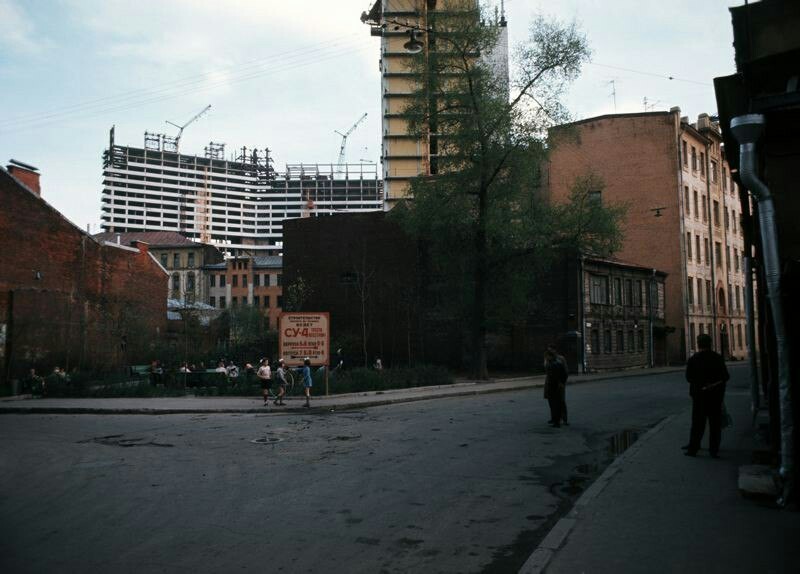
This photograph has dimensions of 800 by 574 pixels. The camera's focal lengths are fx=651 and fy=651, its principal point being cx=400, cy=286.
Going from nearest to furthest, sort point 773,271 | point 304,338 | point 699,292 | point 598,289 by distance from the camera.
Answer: point 773,271 → point 304,338 → point 598,289 → point 699,292

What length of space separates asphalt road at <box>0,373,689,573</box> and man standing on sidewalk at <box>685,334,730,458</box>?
156 cm

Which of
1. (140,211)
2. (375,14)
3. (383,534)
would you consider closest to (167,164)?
(140,211)

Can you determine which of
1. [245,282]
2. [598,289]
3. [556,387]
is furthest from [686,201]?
[245,282]

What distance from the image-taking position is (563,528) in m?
5.98

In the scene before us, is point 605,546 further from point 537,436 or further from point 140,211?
point 140,211

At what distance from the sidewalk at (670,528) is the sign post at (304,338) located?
1432 centimetres

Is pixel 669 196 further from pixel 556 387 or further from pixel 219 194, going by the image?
pixel 219 194

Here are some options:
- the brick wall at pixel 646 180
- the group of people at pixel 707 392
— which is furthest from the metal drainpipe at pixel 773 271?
the brick wall at pixel 646 180

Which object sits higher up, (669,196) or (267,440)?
(669,196)

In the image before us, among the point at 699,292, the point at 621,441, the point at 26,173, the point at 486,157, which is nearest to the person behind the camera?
the point at 621,441

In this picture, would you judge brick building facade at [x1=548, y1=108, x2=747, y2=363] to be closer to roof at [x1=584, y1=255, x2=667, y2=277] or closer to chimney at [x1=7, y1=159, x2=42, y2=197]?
roof at [x1=584, y1=255, x2=667, y2=277]

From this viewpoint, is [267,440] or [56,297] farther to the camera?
[56,297]

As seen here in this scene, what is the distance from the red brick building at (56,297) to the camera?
32062mm

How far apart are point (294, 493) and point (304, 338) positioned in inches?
567
